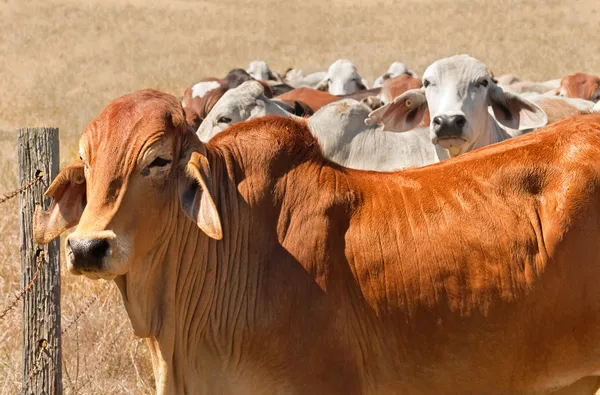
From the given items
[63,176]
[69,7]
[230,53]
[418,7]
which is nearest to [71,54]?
[230,53]

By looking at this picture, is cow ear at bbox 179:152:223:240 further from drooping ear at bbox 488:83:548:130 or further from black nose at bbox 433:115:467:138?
drooping ear at bbox 488:83:548:130

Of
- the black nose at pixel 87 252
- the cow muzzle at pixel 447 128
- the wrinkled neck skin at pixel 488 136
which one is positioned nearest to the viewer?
the black nose at pixel 87 252

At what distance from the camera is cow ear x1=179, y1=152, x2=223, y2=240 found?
12.4ft

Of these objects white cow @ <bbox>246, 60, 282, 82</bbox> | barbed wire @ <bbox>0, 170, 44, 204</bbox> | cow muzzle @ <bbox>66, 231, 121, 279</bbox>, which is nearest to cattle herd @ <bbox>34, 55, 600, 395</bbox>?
cow muzzle @ <bbox>66, 231, 121, 279</bbox>

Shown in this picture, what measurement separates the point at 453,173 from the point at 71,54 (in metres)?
31.4

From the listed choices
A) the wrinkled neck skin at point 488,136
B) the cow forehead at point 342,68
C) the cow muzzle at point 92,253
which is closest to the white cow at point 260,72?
the cow forehead at point 342,68

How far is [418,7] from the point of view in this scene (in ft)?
150

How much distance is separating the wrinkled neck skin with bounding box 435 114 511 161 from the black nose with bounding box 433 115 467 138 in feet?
0.89

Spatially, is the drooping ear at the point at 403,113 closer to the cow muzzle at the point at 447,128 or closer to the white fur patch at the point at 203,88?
the cow muzzle at the point at 447,128

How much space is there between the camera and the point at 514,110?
7371 millimetres

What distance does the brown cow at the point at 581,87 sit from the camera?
1438 centimetres

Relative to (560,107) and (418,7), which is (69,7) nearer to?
(418,7)

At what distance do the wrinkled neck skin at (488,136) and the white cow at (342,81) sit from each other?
11353mm

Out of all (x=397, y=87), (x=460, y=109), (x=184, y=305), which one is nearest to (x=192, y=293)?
(x=184, y=305)
